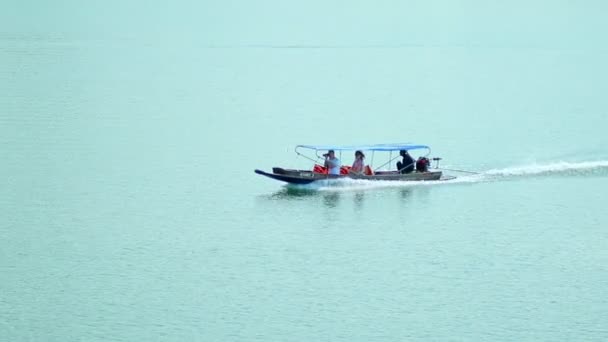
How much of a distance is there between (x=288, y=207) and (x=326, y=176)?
A: 2.43 meters

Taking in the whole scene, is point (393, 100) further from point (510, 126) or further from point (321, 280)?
point (321, 280)

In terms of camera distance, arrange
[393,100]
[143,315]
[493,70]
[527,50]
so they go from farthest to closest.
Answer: [527,50] → [493,70] → [393,100] → [143,315]

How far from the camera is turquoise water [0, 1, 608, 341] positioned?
29.3 metres

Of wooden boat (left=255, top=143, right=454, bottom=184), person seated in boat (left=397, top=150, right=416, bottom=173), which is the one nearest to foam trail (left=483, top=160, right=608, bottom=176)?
wooden boat (left=255, top=143, right=454, bottom=184)

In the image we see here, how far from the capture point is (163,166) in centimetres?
4500

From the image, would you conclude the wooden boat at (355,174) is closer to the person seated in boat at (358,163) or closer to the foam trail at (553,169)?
the person seated in boat at (358,163)

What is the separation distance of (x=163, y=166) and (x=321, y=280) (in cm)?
1461

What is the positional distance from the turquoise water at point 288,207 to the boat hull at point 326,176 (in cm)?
37

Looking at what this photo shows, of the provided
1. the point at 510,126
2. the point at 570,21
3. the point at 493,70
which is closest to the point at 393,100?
the point at 510,126

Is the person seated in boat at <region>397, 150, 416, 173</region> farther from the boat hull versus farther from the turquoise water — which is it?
the turquoise water

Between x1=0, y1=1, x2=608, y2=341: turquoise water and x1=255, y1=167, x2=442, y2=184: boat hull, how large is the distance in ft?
1.22

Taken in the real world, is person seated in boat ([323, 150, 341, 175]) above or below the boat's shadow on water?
above

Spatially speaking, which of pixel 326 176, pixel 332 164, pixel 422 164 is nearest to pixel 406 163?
pixel 422 164

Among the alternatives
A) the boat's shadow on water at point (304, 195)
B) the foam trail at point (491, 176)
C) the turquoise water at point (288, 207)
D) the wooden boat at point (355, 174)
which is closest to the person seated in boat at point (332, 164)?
the wooden boat at point (355, 174)
